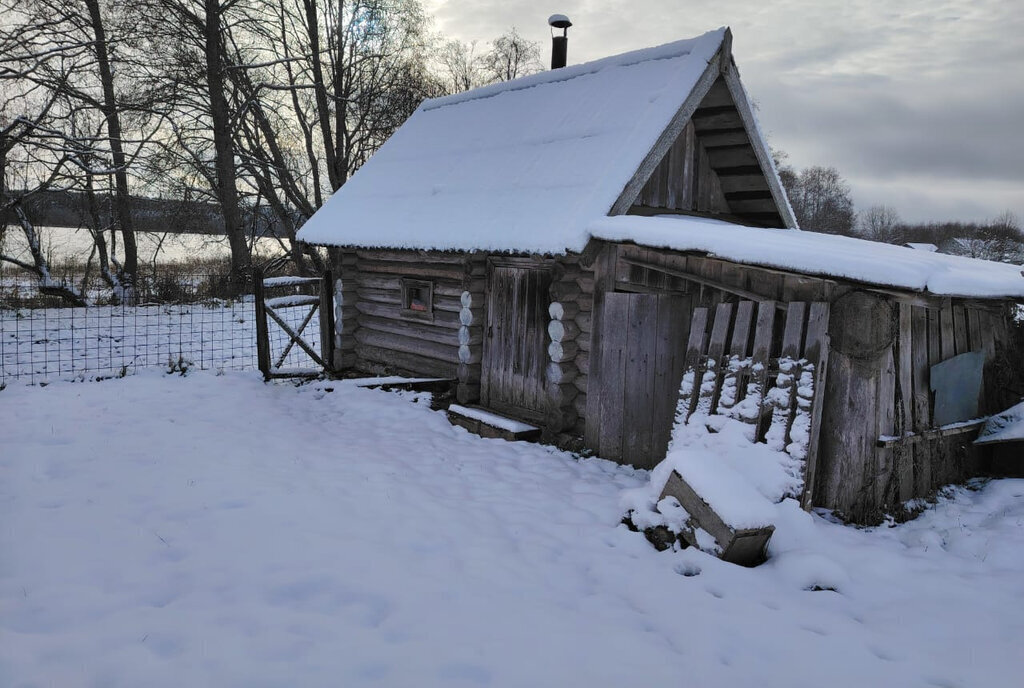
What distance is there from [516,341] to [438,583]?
4.45m

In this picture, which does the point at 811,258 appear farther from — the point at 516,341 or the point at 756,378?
the point at 516,341

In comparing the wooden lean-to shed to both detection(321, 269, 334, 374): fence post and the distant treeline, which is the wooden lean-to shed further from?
the distant treeline

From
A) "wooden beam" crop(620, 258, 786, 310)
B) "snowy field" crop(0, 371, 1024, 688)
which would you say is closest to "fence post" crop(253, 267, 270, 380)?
"snowy field" crop(0, 371, 1024, 688)

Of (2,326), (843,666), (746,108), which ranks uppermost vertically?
(746,108)

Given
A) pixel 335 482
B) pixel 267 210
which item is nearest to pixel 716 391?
pixel 335 482

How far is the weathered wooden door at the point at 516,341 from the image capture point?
25.9 ft

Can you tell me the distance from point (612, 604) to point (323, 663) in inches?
66.6

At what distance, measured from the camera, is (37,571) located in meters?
3.93

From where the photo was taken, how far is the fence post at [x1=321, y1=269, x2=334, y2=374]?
11328mm

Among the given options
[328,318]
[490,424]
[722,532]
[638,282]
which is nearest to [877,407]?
[722,532]

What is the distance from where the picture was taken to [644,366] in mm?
6812

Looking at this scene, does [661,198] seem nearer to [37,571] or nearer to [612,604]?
[612,604]

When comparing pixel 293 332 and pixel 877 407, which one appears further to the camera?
pixel 293 332

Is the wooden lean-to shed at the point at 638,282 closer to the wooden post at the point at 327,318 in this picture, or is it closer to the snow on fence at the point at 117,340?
the wooden post at the point at 327,318
